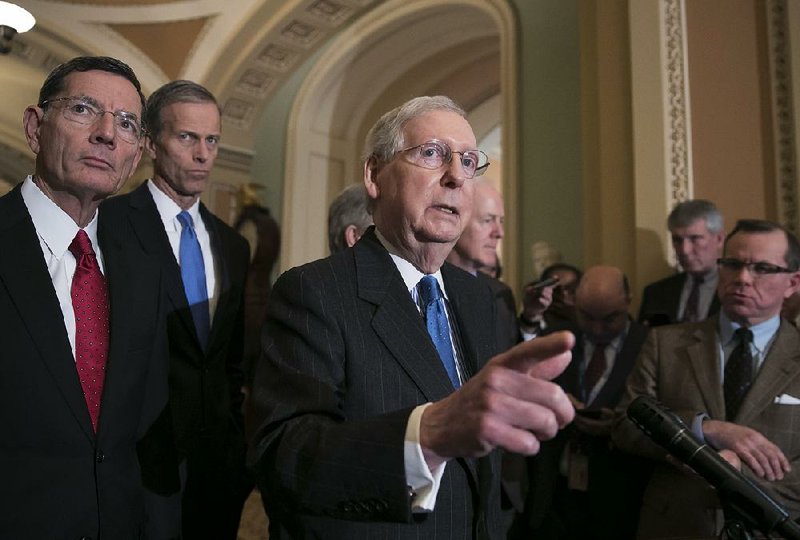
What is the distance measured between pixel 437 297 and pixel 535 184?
4389mm

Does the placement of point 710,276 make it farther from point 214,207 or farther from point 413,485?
point 214,207

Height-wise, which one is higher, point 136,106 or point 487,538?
point 136,106

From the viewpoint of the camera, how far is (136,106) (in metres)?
1.57

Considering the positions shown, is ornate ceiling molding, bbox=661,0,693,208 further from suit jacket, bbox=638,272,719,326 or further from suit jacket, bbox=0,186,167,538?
suit jacket, bbox=0,186,167,538

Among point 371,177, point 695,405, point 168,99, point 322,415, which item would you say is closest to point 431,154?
point 371,177

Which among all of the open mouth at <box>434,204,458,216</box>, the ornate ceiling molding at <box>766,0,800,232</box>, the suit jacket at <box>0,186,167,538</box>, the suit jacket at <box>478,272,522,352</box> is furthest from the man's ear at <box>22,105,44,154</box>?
the ornate ceiling molding at <box>766,0,800,232</box>

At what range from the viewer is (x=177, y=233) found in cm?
210

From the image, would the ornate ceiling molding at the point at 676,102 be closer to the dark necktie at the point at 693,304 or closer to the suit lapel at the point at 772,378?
the dark necktie at the point at 693,304

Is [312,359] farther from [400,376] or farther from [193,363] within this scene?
[193,363]

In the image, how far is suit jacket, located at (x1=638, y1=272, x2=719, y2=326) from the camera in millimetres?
3295

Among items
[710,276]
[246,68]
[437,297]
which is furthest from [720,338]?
[246,68]

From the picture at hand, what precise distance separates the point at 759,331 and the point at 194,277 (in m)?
1.80

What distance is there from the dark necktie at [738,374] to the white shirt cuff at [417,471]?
5.33 ft

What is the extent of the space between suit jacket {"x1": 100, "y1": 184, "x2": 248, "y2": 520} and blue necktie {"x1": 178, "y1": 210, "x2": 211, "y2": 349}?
1.2 inches
